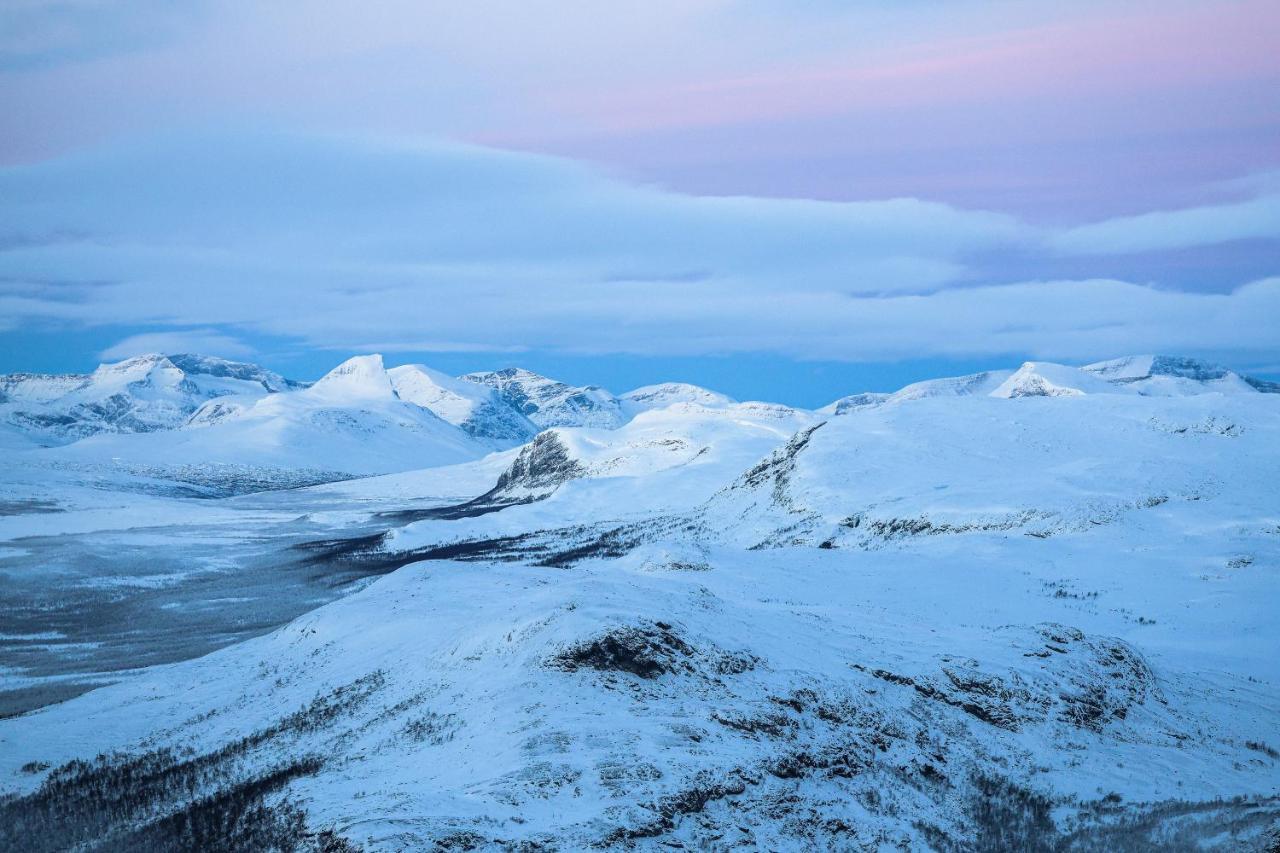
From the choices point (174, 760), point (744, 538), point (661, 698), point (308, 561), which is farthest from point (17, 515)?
point (661, 698)

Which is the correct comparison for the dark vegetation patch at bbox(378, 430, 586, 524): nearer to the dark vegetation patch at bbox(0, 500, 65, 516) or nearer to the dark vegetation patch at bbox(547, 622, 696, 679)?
the dark vegetation patch at bbox(0, 500, 65, 516)

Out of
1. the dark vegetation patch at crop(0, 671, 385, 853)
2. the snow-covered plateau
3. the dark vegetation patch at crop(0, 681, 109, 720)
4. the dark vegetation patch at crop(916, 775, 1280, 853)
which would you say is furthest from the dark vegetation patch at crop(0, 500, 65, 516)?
the dark vegetation patch at crop(916, 775, 1280, 853)

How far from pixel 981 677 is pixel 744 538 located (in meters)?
44.6

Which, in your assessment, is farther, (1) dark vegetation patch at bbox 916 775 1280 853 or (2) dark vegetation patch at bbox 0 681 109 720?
(2) dark vegetation patch at bbox 0 681 109 720

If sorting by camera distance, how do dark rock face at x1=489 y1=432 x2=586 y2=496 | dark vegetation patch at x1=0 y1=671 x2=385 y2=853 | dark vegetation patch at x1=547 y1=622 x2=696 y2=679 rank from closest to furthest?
dark vegetation patch at x1=0 y1=671 x2=385 y2=853 → dark vegetation patch at x1=547 y1=622 x2=696 y2=679 → dark rock face at x1=489 y1=432 x2=586 y2=496

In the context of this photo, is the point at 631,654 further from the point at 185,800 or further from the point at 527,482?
the point at 527,482

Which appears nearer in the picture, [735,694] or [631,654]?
[735,694]

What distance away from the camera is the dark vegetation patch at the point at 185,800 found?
15.6m

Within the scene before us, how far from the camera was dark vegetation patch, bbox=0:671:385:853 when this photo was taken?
1563cm

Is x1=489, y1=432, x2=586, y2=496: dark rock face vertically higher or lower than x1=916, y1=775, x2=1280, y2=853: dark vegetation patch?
lower

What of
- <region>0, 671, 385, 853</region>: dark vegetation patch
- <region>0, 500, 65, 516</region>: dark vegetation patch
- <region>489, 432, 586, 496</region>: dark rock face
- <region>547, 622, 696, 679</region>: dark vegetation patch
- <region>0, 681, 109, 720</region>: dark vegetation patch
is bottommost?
<region>0, 500, 65, 516</region>: dark vegetation patch

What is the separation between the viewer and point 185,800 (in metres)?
19.3

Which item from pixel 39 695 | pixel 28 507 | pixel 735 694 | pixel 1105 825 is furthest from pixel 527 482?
pixel 1105 825

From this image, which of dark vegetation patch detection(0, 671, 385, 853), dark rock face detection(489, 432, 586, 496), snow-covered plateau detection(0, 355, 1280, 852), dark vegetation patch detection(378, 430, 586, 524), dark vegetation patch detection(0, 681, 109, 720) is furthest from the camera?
dark rock face detection(489, 432, 586, 496)
